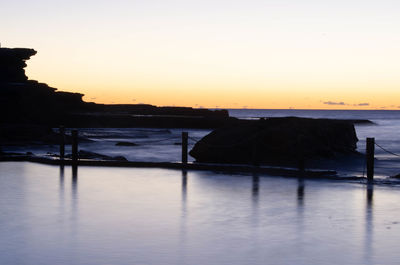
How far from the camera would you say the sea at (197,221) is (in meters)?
6.98

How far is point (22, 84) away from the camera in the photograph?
3164 inches

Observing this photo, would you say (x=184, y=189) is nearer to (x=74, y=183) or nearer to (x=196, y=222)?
(x=74, y=183)

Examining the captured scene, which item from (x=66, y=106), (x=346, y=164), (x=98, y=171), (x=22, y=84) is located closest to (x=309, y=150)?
(x=346, y=164)

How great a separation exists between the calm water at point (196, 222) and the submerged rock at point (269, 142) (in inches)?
356

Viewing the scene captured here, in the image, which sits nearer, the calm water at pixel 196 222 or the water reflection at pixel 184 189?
the calm water at pixel 196 222

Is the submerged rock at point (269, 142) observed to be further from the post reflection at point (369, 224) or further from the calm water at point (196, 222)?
the post reflection at point (369, 224)

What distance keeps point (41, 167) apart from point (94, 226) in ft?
37.1

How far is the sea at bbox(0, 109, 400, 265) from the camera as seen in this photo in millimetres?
6977

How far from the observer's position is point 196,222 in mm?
9234

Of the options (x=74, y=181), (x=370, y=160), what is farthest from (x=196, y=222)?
(x=370, y=160)

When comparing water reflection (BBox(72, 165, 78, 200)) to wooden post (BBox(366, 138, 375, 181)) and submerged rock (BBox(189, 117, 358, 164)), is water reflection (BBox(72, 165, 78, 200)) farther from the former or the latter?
wooden post (BBox(366, 138, 375, 181))

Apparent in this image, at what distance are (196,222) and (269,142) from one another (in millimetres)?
16474

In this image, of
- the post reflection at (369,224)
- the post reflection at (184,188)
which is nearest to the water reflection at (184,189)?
the post reflection at (184,188)

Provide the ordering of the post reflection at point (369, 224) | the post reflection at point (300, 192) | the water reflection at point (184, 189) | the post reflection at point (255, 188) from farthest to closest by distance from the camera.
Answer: the post reflection at point (255, 188) → the post reflection at point (300, 192) → the water reflection at point (184, 189) → the post reflection at point (369, 224)
